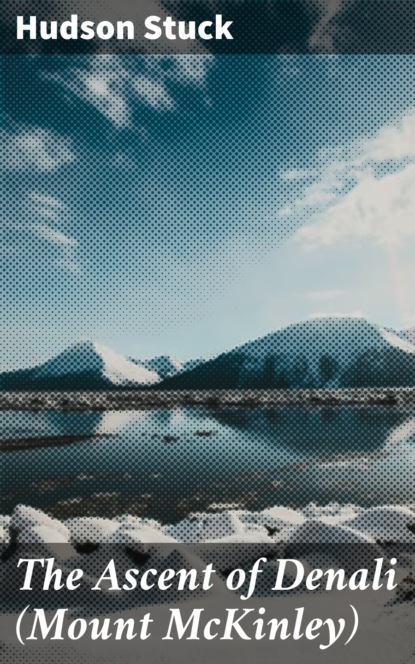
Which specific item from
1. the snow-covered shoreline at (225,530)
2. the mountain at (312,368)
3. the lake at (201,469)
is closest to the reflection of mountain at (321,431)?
the lake at (201,469)

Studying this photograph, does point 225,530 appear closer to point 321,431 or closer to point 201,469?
point 201,469

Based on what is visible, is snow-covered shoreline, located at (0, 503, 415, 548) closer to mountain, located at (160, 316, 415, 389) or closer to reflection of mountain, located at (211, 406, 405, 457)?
reflection of mountain, located at (211, 406, 405, 457)

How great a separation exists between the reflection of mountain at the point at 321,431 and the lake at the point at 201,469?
0.09 meters

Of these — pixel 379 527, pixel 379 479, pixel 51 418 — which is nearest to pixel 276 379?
pixel 51 418

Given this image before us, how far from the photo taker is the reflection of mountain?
26.9 m

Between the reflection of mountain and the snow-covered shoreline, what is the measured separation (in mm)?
16628

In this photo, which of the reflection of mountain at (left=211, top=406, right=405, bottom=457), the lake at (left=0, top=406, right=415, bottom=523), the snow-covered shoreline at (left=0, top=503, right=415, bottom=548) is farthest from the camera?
the reflection of mountain at (left=211, top=406, right=405, bottom=457)

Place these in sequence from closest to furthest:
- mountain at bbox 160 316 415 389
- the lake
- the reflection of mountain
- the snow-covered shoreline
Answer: the snow-covered shoreline → the lake → the reflection of mountain → mountain at bbox 160 316 415 389

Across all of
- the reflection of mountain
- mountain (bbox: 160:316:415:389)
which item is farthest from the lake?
mountain (bbox: 160:316:415:389)

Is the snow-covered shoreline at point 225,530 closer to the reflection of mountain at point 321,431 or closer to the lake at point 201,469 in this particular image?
the lake at point 201,469

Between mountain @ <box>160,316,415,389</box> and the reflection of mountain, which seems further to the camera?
mountain @ <box>160,316,415,389</box>

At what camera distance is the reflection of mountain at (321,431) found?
26891 mm

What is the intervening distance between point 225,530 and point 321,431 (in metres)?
27.6

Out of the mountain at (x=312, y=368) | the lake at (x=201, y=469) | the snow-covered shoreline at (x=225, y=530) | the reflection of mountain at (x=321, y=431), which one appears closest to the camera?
the snow-covered shoreline at (x=225, y=530)
